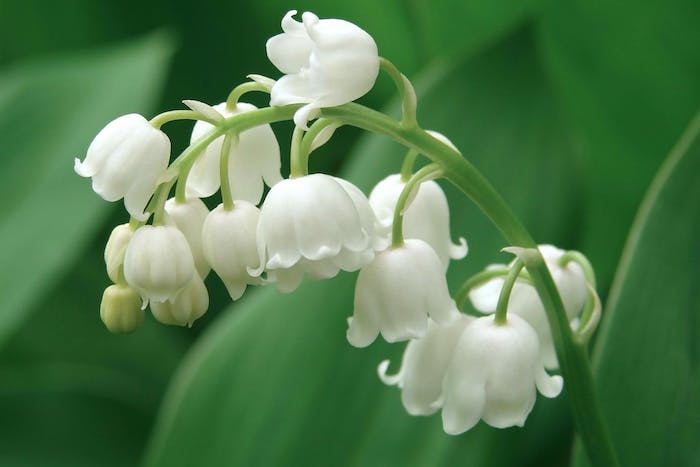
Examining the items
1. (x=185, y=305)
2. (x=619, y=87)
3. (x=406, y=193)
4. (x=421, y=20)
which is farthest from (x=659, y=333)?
(x=421, y=20)

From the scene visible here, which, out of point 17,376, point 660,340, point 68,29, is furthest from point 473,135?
point 68,29

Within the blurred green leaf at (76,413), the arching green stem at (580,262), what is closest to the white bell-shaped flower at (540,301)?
the arching green stem at (580,262)

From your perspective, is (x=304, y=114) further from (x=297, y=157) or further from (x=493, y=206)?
(x=493, y=206)

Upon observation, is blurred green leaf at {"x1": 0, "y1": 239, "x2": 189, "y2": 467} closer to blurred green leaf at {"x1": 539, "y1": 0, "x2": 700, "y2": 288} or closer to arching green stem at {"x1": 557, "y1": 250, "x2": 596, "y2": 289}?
blurred green leaf at {"x1": 539, "y1": 0, "x2": 700, "y2": 288}

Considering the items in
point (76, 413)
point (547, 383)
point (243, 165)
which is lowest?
point (76, 413)

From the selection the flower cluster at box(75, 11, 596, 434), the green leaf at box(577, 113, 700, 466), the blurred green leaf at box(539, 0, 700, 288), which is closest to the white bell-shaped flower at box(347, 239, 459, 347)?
the flower cluster at box(75, 11, 596, 434)

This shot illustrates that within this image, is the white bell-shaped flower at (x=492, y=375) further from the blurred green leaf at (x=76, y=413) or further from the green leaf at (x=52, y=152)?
the blurred green leaf at (x=76, y=413)
